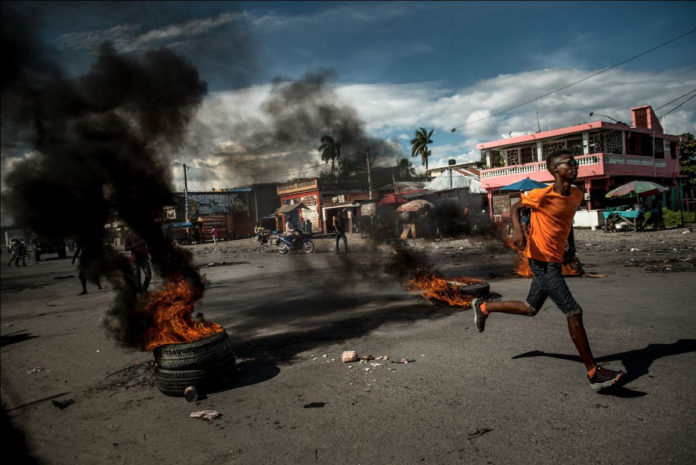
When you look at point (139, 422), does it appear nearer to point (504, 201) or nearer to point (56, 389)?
point (56, 389)

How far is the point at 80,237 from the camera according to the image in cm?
617

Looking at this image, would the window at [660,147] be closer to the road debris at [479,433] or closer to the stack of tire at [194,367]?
the road debris at [479,433]

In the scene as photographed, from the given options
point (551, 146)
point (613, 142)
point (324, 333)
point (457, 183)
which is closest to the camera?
point (324, 333)

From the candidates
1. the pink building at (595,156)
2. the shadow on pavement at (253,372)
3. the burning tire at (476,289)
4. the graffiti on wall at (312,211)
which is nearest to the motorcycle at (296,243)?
the pink building at (595,156)

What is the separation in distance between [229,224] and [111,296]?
30711mm

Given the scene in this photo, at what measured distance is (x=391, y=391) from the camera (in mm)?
3910

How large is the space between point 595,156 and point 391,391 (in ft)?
81.8

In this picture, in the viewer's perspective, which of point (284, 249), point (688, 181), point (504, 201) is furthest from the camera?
point (688, 181)

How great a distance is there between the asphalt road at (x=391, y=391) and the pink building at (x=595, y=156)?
61.2 ft

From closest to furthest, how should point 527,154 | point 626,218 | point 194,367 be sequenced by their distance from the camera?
point 194,367 → point 626,218 → point 527,154

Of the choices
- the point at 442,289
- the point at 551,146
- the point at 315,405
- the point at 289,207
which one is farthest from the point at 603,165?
the point at 315,405

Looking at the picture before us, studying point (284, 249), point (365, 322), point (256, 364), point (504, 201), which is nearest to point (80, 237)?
point (256, 364)

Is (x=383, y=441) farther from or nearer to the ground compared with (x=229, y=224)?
nearer to the ground

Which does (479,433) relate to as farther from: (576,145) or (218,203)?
(218,203)
